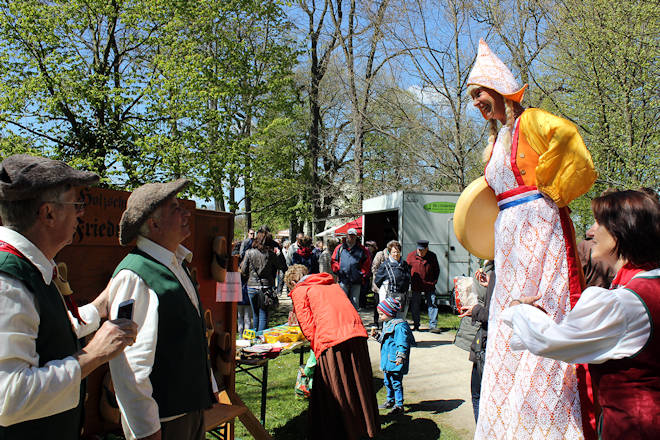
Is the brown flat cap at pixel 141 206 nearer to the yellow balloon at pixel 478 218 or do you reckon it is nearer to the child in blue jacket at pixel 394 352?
the yellow balloon at pixel 478 218

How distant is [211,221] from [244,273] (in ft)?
14.9

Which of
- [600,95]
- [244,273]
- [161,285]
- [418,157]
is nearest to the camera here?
[161,285]

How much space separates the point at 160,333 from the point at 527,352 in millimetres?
1633

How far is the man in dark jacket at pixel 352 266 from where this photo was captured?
9711mm

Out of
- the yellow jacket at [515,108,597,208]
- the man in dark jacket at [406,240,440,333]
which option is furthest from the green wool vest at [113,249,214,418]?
the man in dark jacket at [406,240,440,333]

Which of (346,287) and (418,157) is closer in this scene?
(346,287)

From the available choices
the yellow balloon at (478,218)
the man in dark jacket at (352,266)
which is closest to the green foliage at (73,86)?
the man in dark jacket at (352,266)

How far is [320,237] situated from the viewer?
62.8 feet

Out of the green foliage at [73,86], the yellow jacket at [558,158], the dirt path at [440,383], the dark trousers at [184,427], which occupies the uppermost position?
the green foliage at [73,86]

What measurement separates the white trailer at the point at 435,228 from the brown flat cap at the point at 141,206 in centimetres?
888

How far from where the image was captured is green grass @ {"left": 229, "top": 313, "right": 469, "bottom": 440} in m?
4.40

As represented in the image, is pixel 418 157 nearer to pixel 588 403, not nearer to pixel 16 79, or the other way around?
pixel 16 79

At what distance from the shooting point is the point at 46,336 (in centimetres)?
144

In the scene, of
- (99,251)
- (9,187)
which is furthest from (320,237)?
(9,187)
